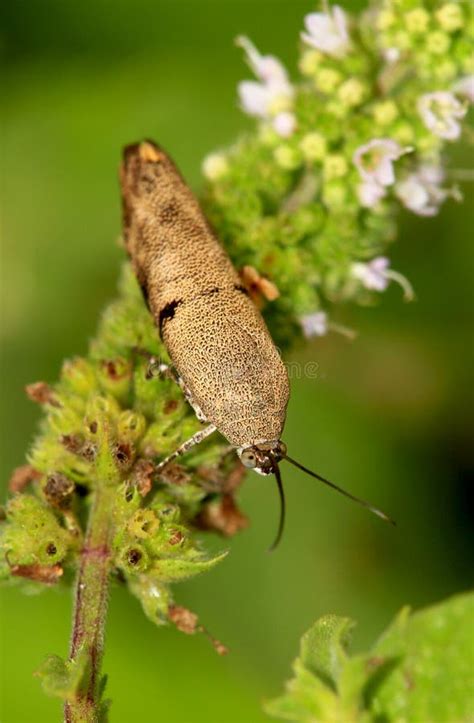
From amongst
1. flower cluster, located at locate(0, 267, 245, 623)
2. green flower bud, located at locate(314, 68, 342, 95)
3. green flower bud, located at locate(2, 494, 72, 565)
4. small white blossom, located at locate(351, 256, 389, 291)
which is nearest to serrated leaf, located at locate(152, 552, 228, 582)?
flower cluster, located at locate(0, 267, 245, 623)

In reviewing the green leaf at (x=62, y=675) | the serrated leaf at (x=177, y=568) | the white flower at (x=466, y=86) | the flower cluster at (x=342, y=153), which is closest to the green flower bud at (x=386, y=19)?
the flower cluster at (x=342, y=153)

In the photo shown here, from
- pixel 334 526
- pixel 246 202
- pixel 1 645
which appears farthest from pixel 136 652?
pixel 246 202

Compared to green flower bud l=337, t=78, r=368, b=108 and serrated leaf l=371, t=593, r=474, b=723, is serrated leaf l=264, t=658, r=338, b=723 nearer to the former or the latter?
serrated leaf l=371, t=593, r=474, b=723

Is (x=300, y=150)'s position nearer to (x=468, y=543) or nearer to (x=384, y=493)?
(x=384, y=493)

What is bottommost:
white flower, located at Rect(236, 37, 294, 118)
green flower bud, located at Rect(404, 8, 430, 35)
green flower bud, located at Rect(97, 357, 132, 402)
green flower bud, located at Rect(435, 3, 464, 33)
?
green flower bud, located at Rect(97, 357, 132, 402)

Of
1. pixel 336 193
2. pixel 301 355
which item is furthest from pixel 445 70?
pixel 301 355

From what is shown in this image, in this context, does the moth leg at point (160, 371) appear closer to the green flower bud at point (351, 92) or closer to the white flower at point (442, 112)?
the green flower bud at point (351, 92)
